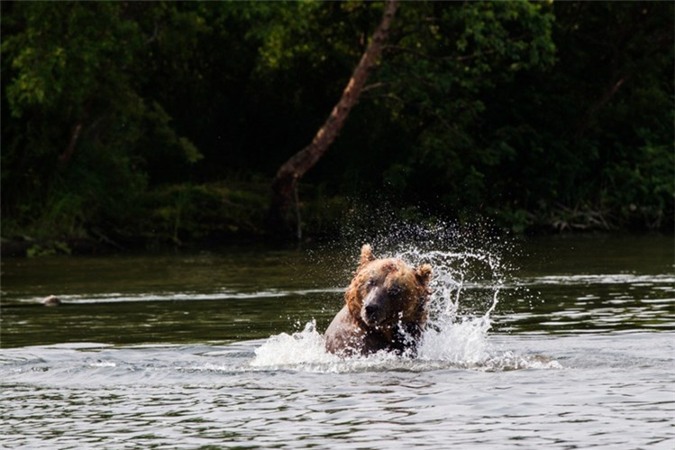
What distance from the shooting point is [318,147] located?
3684 cm

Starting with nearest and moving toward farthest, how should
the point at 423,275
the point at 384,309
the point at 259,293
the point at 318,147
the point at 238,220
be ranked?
the point at 384,309
the point at 423,275
the point at 259,293
the point at 318,147
the point at 238,220

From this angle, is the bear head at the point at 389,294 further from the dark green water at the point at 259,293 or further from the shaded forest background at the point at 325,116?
the shaded forest background at the point at 325,116

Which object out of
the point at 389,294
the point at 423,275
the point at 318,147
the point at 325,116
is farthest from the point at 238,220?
the point at 389,294

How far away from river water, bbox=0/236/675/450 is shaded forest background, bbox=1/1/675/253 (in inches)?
476

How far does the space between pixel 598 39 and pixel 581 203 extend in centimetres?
489

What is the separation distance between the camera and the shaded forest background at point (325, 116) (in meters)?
34.7

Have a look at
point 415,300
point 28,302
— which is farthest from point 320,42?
point 415,300

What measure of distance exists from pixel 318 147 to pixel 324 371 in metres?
24.4

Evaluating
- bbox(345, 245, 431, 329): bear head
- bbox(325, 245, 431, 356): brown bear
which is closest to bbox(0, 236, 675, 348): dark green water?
bbox(325, 245, 431, 356): brown bear

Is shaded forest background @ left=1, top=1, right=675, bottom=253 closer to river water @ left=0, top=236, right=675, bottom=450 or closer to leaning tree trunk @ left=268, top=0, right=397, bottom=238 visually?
leaning tree trunk @ left=268, top=0, right=397, bottom=238

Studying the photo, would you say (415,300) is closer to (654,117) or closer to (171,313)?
(171,313)

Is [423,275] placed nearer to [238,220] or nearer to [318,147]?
[318,147]

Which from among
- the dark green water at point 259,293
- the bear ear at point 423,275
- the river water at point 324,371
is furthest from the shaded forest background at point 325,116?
the bear ear at point 423,275

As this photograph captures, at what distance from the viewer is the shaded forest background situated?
34.7 m
